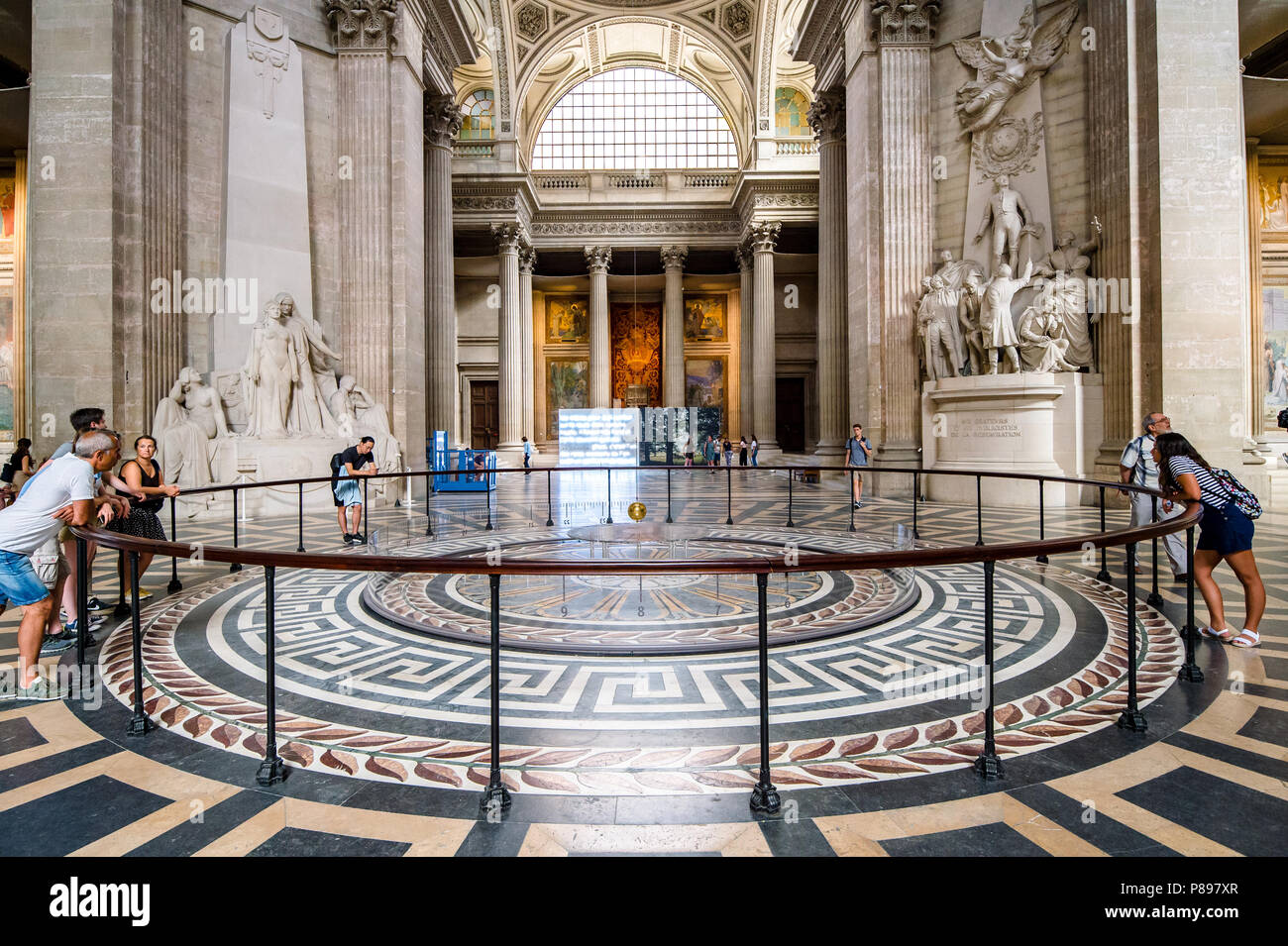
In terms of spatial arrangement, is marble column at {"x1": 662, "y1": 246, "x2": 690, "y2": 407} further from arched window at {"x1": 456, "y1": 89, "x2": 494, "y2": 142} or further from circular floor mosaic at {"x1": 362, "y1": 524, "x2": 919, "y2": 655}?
circular floor mosaic at {"x1": 362, "y1": 524, "x2": 919, "y2": 655}

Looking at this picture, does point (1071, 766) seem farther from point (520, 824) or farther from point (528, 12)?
point (528, 12)

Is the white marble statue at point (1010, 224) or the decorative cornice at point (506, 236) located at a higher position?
the decorative cornice at point (506, 236)

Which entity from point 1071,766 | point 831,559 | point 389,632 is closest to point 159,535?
point 389,632

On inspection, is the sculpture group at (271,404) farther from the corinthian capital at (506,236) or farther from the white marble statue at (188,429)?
the corinthian capital at (506,236)

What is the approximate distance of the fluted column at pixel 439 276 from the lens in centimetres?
1769

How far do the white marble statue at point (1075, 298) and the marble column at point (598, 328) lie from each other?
18583 mm

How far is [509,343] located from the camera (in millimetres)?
25312

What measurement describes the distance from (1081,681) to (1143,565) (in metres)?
3.93

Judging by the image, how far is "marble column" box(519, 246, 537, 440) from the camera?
26.4m

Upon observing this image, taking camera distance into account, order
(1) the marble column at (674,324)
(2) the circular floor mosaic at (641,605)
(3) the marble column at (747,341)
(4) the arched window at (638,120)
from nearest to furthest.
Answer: (2) the circular floor mosaic at (641,605) < (3) the marble column at (747,341) < (1) the marble column at (674,324) < (4) the arched window at (638,120)

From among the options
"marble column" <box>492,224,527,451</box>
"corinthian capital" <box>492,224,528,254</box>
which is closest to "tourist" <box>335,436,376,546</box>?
"marble column" <box>492,224,527,451</box>

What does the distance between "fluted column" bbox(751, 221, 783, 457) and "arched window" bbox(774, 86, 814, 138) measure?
481 centimetres

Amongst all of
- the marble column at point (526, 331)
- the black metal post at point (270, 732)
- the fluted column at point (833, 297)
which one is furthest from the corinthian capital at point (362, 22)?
the black metal post at point (270, 732)
